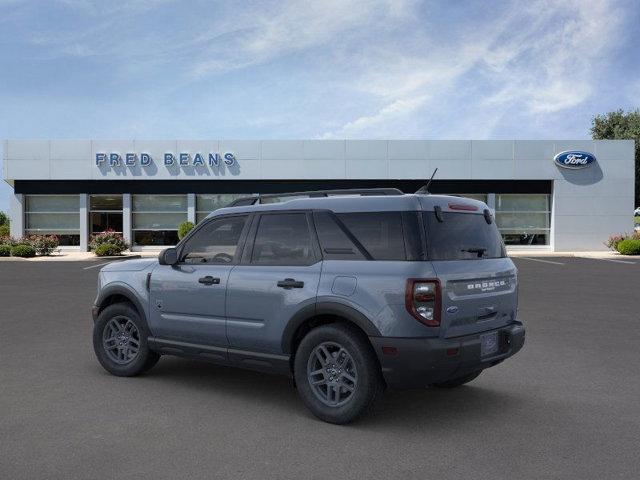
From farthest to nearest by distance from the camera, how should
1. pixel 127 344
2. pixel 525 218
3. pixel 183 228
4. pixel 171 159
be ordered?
pixel 525 218 < pixel 171 159 < pixel 183 228 < pixel 127 344

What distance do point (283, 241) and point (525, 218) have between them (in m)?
34.1

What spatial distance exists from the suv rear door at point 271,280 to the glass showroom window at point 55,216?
111 ft

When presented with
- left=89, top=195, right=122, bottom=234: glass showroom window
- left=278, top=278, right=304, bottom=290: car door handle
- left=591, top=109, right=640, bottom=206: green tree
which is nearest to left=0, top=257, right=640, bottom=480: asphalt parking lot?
left=278, top=278, right=304, bottom=290: car door handle

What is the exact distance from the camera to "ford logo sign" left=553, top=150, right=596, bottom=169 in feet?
117

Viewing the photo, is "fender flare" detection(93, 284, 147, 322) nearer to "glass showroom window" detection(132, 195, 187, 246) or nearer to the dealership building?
the dealership building

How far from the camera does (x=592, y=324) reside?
9977 millimetres

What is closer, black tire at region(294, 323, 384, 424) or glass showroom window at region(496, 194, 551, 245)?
black tire at region(294, 323, 384, 424)

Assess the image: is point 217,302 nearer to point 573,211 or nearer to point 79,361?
point 79,361

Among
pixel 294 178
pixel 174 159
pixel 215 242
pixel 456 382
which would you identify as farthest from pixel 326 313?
pixel 174 159

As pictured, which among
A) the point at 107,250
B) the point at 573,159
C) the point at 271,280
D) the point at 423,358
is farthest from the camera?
the point at 573,159

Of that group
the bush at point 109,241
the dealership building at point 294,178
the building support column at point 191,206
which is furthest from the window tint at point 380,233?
the building support column at point 191,206

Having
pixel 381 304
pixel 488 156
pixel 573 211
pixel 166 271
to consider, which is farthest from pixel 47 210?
pixel 381 304

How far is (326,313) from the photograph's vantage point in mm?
4934

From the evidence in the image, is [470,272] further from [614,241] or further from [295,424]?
[614,241]
